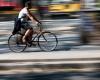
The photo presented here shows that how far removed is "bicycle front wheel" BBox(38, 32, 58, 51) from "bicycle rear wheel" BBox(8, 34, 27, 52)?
481 millimetres

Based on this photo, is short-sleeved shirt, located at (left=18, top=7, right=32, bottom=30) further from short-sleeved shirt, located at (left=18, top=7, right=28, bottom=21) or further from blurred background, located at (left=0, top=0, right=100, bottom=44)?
blurred background, located at (left=0, top=0, right=100, bottom=44)

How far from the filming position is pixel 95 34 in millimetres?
14055

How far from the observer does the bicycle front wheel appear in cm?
1306

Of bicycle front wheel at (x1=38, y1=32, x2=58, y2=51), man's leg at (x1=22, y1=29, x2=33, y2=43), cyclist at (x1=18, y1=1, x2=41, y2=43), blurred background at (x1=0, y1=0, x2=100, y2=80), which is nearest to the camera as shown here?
blurred background at (x1=0, y1=0, x2=100, y2=80)

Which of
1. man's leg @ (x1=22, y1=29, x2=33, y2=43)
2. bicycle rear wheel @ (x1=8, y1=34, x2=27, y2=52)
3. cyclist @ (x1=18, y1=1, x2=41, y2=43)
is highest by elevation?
cyclist @ (x1=18, y1=1, x2=41, y2=43)

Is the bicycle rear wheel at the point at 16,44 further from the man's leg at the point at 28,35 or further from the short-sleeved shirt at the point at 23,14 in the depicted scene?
the short-sleeved shirt at the point at 23,14

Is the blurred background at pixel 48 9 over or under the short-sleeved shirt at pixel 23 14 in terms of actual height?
under

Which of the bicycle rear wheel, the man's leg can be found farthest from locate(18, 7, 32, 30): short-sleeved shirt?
the bicycle rear wheel

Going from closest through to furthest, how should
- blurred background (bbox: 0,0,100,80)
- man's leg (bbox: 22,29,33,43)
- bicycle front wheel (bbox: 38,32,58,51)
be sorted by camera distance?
blurred background (bbox: 0,0,100,80)
man's leg (bbox: 22,29,33,43)
bicycle front wheel (bbox: 38,32,58,51)

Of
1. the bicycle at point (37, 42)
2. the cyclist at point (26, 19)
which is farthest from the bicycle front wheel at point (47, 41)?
the cyclist at point (26, 19)

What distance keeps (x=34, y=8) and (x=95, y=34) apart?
39.5 feet

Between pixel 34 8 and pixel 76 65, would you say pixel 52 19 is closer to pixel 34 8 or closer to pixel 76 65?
pixel 34 8

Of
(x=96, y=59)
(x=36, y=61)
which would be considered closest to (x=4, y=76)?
(x=36, y=61)

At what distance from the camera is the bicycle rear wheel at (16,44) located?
43.1ft
